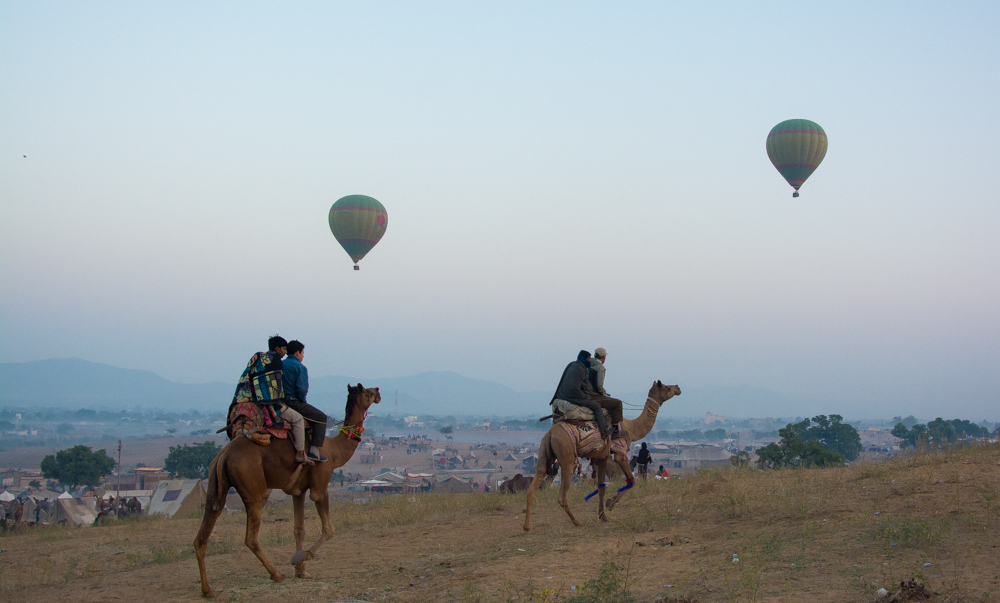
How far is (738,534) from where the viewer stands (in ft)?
36.4

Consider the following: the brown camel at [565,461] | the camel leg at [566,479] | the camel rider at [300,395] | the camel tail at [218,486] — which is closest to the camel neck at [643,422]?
the brown camel at [565,461]

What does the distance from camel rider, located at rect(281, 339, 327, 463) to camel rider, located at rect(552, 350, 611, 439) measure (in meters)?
4.46

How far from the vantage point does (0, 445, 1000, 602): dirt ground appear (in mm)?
8492

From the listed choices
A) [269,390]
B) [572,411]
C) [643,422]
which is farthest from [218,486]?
[643,422]

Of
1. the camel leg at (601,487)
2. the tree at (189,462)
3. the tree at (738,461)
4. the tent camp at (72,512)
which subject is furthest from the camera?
the tree at (189,462)

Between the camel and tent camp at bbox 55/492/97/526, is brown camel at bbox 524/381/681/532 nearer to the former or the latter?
the camel

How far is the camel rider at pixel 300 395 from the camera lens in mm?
10656

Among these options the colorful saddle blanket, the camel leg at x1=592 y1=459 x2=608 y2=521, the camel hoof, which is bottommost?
the camel hoof

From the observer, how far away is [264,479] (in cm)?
1030

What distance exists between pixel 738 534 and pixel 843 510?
5.76 feet

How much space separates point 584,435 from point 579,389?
0.78 m

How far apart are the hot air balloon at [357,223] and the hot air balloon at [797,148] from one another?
22.9 m

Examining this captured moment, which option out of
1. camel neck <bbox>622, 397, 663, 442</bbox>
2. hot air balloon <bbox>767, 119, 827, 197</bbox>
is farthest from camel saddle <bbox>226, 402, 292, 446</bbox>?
hot air balloon <bbox>767, 119, 827, 197</bbox>

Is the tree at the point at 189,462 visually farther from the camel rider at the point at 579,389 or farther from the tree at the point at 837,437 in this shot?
the camel rider at the point at 579,389
